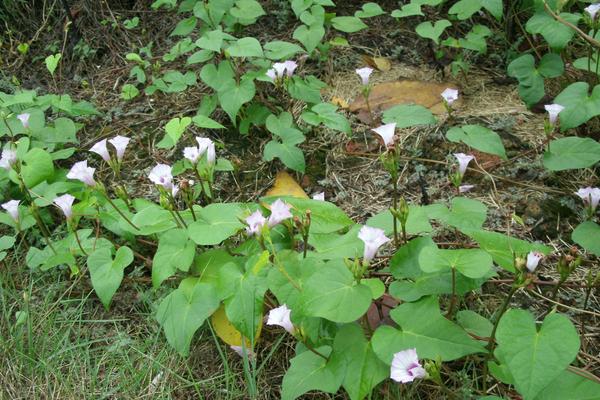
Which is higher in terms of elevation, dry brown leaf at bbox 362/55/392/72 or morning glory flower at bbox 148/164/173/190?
morning glory flower at bbox 148/164/173/190

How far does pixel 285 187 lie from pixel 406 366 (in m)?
1.18

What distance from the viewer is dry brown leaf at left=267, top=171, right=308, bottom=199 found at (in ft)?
8.19

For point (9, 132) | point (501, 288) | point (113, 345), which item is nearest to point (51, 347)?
point (113, 345)

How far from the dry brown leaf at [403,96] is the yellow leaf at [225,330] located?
1180 millimetres

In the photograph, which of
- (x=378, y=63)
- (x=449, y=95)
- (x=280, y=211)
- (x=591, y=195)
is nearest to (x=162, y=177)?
(x=280, y=211)

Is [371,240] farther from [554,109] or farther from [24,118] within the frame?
[24,118]

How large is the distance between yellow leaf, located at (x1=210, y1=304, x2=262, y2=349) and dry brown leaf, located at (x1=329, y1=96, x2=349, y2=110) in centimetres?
123

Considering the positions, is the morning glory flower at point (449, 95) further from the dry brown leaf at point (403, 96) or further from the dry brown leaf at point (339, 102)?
the dry brown leaf at point (339, 102)

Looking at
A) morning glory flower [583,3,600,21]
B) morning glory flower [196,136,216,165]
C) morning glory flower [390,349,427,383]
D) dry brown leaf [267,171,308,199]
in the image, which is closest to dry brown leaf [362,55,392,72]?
→ dry brown leaf [267,171,308,199]

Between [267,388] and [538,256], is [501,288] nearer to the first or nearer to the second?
[538,256]

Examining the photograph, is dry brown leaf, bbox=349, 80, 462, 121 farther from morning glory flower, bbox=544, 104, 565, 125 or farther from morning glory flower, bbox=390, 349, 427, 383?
morning glory flower, bbox=390, 349, 427, 383

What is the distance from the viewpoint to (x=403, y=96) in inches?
112

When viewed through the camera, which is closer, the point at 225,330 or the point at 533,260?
the point at 533,260

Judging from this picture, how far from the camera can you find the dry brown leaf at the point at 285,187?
2.50m
